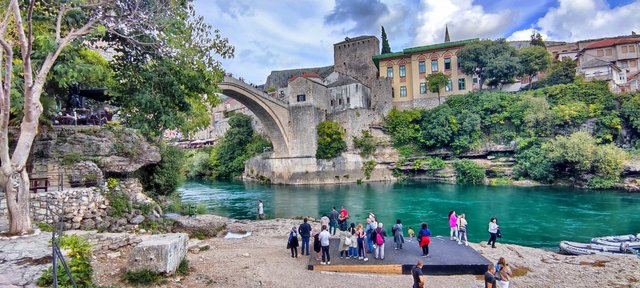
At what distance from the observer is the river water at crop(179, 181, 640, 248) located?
16172 mm

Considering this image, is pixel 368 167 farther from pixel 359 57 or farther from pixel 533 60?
pixel 533 60

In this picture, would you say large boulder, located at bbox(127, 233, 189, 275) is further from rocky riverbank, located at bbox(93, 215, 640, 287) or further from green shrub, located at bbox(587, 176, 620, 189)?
green shrub, located at bbox(587, 176, 620, 189)

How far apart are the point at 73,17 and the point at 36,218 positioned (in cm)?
528

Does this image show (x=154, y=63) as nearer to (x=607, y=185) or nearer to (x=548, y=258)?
(x=548, y=258)

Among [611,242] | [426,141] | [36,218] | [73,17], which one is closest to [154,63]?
[73,17]

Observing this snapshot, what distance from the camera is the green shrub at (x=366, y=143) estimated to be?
37125mm

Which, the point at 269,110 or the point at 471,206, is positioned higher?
the point at 269,110

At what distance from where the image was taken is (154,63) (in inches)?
472

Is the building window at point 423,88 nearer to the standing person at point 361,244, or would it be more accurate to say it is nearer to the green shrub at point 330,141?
the green shrub at point 330,141

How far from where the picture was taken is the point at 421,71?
135ft

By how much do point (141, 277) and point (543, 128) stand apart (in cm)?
3211

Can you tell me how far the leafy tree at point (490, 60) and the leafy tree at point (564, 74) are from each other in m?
3.13

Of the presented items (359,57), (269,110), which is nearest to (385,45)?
(359,57)

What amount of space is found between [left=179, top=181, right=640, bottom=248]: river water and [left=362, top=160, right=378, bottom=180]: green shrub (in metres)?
3.19
